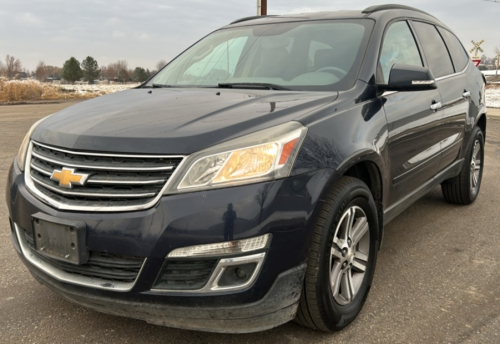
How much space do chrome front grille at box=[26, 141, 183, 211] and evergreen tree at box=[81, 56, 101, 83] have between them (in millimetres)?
82106

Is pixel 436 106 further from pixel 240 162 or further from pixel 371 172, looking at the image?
pixel 240 162

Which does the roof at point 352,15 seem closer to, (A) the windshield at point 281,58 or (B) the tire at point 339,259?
(A) the windshield at point 281,58

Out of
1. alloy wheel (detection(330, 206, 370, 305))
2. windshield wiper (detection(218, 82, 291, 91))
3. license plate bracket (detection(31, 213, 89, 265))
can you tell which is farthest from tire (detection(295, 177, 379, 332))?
license plate bracket (detection(31, 213, 89, 265))

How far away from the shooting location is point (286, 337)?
2.40 m

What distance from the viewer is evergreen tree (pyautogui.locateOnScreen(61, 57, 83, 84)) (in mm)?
73750

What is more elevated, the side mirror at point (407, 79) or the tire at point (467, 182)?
the side mirror at point (407, 79)

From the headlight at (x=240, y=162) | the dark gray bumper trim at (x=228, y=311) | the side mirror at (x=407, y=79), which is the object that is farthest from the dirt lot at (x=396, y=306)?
the side mirror at (x=407, y=79)

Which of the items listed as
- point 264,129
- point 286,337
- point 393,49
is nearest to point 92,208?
point 264,129

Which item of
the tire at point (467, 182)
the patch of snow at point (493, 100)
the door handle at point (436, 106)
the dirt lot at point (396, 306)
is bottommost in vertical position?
the patch of snow at point (493, 100)

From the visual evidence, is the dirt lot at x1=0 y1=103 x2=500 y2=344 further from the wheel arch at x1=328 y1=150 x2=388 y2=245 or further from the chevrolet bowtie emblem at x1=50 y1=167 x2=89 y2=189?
the chevrolet bowtie emblem at x1=50 y1=167 x2=89 y2=189

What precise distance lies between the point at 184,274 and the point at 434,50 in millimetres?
3037

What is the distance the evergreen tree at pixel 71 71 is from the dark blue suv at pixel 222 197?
253ft

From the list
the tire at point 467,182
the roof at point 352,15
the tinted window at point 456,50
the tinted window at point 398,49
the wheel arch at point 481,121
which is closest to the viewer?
the tinted window at point 398,49

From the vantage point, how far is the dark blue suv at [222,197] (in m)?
1.94
